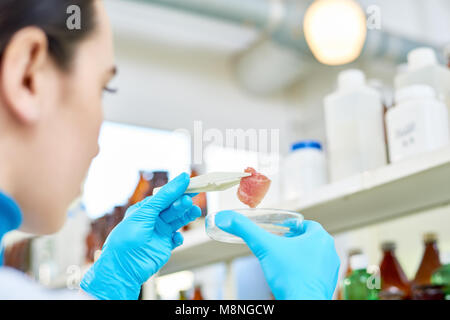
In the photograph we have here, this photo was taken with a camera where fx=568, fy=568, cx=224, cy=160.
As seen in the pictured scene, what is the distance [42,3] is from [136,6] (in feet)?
7.78

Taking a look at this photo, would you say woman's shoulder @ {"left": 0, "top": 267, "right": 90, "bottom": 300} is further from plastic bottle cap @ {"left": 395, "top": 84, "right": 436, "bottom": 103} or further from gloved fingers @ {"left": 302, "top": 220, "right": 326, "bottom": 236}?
plastic bottle cap @ {"left": 395, "top": 84, "right": 436, "bottom": 103}

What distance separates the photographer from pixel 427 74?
52.5 inches

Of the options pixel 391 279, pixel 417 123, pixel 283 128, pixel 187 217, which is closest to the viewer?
pixel 187 217

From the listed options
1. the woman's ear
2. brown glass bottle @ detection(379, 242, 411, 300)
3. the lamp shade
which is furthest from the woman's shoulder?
the lamp shade

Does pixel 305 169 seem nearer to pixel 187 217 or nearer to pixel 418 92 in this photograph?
pixel 418 92

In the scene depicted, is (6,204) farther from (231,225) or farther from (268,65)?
(268,65)

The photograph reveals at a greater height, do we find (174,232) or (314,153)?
(314,153)

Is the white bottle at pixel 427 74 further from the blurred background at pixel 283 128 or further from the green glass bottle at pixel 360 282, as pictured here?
the green glass bottle at pixel 360 282

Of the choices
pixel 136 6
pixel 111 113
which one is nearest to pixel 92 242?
pixel 111 113

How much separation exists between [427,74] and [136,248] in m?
0.82

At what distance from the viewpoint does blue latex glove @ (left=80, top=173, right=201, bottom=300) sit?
0.91 metres

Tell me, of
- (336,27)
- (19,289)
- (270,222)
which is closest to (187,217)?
(270,222)

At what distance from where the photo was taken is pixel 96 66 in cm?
73

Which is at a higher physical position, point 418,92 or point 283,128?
point 283,128
